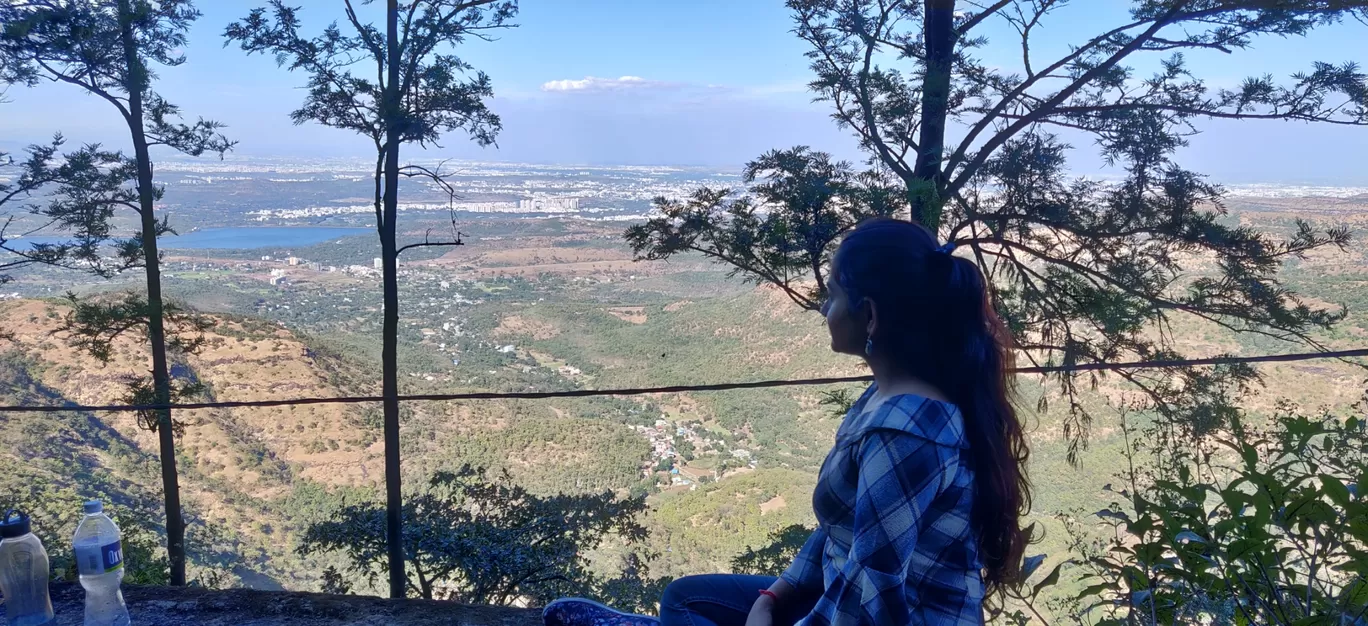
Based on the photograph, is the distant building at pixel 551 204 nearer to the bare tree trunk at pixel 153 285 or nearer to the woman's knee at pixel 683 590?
the bare tree trunk at pixel 153 285

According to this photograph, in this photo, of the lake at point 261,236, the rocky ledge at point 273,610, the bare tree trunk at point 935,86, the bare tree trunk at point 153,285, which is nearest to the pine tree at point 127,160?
the bare tree trunk at point 153,285

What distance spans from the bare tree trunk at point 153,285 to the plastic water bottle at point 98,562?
359 centimetres

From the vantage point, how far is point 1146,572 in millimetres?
1646

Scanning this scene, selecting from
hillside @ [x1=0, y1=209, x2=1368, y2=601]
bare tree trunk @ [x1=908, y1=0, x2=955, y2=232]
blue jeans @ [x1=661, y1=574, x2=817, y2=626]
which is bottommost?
hillside @ [x1=0, y1=209, x2=1368, y2=601]

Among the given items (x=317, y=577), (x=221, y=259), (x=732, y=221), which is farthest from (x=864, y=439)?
(x=221, y=259)

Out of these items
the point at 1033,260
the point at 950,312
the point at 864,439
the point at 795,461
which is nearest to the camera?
the point at 864,439

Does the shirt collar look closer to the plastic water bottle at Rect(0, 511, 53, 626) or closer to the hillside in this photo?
the plastic water bottle at Rect(0, 511, 53, 626)

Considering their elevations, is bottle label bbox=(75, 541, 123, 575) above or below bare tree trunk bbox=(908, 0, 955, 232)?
below

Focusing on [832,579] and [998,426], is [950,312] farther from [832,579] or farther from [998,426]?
[832,579]

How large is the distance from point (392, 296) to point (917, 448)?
4720 millimetres

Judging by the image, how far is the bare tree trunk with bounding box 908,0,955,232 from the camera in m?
4.81

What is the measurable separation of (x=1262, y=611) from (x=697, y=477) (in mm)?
8437

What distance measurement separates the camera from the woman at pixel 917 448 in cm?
117

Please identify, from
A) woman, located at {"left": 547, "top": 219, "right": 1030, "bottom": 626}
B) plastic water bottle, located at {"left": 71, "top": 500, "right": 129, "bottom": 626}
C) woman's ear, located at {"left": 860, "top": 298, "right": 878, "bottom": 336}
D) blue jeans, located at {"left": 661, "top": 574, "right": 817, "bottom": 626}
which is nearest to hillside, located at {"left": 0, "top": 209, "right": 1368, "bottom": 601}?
blue jeans, located at {"left": 661, "top": 574, "right": 817, "bottom": 626}
